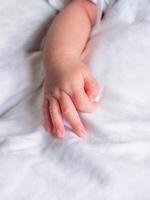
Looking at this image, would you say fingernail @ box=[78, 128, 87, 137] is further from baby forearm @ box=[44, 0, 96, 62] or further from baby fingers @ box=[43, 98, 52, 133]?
baby forearm @ box=[44, 0, 96, 62]

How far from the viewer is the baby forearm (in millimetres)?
745

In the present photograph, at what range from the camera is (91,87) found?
650 mm

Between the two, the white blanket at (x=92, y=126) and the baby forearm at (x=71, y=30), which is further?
the baby forearm at (x=71, y=30)

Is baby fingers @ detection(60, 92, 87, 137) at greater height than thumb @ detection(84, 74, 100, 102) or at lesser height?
lesser

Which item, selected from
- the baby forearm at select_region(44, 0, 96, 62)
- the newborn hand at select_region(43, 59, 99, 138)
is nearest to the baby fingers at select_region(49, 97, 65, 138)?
the newborn hand at select_region(43, 59, 99, 138)

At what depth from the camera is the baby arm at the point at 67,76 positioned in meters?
0.64

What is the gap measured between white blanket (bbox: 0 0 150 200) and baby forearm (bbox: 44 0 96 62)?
3 centimetres

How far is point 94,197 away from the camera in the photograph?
532 millimetres

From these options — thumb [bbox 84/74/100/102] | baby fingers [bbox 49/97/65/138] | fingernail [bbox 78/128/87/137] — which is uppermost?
thumb [bbox 84/74/100/102]

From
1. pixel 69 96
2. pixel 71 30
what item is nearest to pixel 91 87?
pixel 69 96

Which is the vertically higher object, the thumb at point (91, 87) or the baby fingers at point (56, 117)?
the thumb at point (91, 87)

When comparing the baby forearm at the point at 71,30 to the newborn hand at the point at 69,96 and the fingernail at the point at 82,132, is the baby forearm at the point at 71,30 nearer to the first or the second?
the newborn hand at the point at 69,96

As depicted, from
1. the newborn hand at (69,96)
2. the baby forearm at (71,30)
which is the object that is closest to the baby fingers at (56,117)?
the newborn hand at (69,96)

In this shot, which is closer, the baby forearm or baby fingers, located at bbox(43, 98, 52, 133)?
baby fingers, located at bbox(43, 98, 52, 133)
